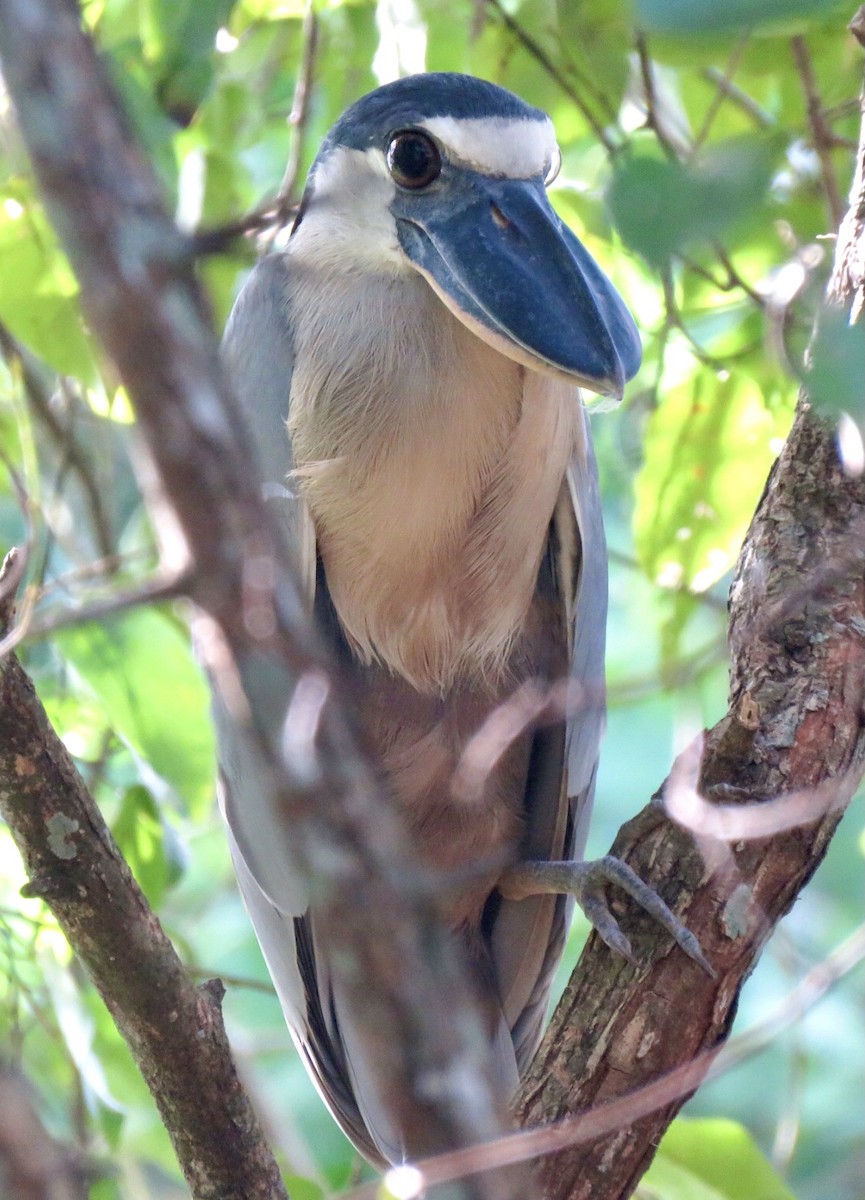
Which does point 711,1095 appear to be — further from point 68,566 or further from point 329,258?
point 329,258

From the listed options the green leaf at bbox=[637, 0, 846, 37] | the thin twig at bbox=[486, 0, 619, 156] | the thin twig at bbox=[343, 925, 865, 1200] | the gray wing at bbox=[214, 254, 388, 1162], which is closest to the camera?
the green leaf at bbox=[637, 0, 846, 37]

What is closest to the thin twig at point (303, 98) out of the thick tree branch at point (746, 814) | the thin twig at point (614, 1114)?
the thick tree branch at point (746, 814)

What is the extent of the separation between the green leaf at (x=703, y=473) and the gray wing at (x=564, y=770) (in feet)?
0.24

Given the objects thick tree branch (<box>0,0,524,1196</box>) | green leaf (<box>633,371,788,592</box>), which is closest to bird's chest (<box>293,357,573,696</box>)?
green leaf (<box>633,371,788,592</box>)

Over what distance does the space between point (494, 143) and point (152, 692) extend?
2.16 ft

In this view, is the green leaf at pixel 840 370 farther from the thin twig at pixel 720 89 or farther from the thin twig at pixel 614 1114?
the thin twig at pixel 720 89

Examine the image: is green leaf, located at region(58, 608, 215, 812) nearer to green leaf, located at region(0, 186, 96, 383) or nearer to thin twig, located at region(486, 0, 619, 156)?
green leaf, located at region(0, 186, 96, 383)

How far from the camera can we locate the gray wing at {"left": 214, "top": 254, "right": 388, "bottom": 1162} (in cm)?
143

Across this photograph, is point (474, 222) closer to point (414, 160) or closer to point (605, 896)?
point (414, 160)

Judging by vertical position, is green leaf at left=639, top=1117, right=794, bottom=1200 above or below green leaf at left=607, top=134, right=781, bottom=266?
below

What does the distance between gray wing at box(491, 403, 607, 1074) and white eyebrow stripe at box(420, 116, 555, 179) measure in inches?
12.8

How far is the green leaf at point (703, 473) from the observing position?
1553mm

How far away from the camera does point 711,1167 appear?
1343mm

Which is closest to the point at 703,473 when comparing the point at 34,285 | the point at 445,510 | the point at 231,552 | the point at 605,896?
the point at 445,510
